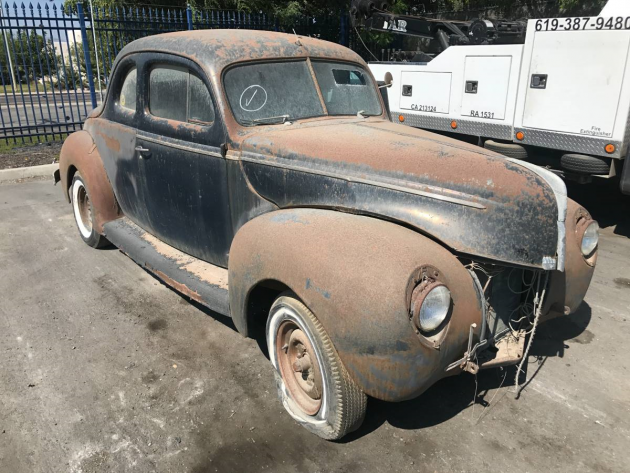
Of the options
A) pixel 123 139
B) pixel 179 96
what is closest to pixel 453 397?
pixel 179 96

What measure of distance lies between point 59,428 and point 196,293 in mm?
1110

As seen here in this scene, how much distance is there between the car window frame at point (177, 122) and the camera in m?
3.38

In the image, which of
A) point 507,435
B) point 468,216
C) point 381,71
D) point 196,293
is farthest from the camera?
point 381,71

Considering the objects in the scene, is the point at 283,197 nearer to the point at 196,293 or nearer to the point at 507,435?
the point at 196,293

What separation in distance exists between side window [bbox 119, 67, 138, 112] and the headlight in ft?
10.1

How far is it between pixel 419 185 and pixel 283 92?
135cm

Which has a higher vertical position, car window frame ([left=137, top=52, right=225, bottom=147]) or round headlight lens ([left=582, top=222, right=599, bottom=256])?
car window frame ([left=137, top=52, right=225, bottom=147])

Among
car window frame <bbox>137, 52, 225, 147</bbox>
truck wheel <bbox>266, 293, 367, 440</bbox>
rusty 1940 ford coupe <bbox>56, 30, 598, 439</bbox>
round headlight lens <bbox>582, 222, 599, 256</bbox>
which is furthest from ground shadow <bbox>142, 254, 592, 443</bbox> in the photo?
car window frame <bbox>137, 52, 225, 147</bbox>

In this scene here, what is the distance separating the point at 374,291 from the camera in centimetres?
221

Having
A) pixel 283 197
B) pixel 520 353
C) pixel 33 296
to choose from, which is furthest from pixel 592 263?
pixel 33 296

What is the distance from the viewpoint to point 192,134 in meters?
3.53

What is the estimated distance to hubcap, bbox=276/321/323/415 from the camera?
2637 mm

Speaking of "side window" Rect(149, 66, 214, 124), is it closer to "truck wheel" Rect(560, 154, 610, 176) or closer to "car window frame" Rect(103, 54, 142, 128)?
"car window frame" Rect(103, 54, 142, 128)

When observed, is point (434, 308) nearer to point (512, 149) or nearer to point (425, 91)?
point (512, 149)
